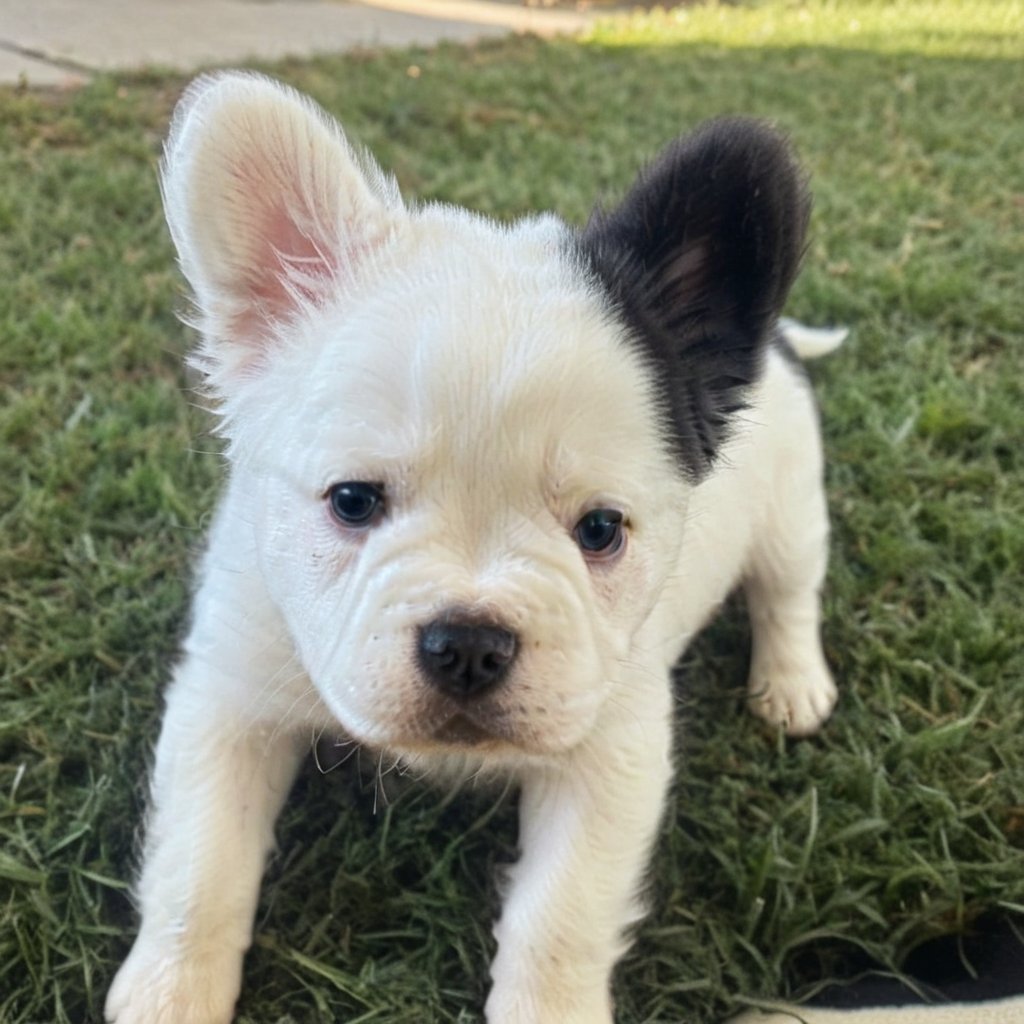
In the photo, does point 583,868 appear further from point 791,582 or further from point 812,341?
point 812,341

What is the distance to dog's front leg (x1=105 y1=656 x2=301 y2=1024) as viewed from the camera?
2.08 m

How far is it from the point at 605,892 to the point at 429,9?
10341 mm

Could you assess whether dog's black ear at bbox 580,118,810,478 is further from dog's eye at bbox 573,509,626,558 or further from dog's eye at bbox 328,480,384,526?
dog's eye at bbox 328,480,384,526

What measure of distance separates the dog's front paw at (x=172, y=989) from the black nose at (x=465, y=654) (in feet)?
2.85

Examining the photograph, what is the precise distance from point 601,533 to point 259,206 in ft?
2.92

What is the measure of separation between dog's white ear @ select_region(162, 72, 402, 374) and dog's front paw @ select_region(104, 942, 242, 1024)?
1.17 m

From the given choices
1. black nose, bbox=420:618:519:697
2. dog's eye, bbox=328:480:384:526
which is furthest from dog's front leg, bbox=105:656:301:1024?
black nose, bbox=420:618:519:697

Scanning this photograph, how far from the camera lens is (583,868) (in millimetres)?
2203

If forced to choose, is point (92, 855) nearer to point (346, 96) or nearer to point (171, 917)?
point (171, 917)

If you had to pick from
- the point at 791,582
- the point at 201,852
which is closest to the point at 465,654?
the point at 201,852

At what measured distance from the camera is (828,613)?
3.24 metres

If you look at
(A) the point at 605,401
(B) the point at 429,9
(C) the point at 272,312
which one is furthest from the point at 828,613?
(B) the point at 429,9

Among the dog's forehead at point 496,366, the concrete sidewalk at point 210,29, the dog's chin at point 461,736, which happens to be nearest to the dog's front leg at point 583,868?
the dog's chin at point 461,736

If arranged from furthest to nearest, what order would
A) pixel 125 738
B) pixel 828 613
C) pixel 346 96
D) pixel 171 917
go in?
1. pixel 346 96
2. pixel 828 613
3. pixel 125 738
4. pixel 171 917
